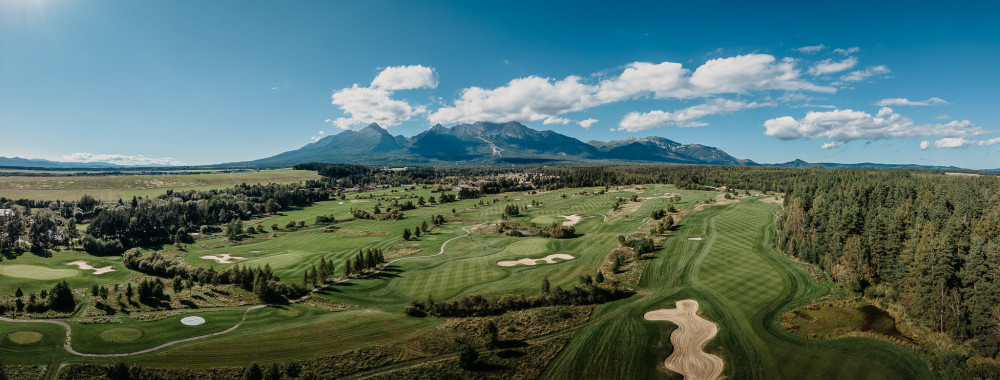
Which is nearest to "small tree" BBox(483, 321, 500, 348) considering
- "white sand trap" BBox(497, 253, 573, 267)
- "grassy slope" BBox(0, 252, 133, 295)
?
"white sand trap" BBox(497, 253, 573, 267)

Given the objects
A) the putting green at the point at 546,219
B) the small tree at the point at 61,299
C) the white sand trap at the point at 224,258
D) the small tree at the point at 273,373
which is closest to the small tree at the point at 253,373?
the small tree at the point at 273,373

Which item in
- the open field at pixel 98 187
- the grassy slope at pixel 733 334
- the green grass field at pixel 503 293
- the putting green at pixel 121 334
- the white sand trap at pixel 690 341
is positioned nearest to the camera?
the white sand trap at pixel 690 341

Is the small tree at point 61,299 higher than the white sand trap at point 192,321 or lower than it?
higher

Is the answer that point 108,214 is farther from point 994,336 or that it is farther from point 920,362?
point 994,336

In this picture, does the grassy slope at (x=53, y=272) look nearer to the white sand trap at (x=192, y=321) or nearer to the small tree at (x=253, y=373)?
the white sand trap at (x=192, y=321)

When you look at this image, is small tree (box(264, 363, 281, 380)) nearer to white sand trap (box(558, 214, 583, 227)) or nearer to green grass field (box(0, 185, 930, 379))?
green grass field (box(0, 185, 930, 379))

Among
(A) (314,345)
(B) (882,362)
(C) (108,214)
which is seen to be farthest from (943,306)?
(C) (108,214)

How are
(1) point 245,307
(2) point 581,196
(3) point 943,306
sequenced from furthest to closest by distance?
(2) point 581,196
(1) point 245,307
(3) point 943,306

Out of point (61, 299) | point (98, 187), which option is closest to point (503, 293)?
point (61, 299)
